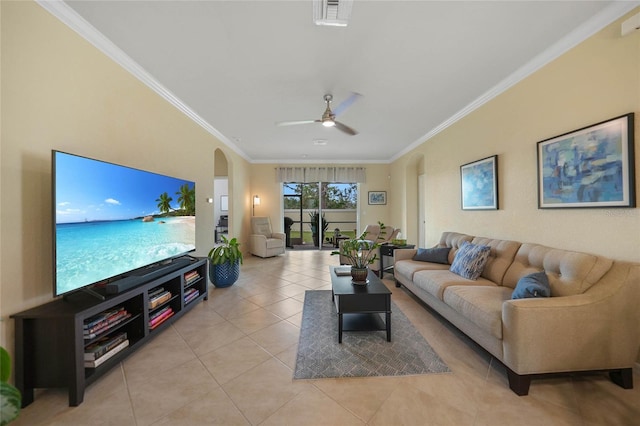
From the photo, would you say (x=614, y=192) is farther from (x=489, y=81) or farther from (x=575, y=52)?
(x=489, y=81)

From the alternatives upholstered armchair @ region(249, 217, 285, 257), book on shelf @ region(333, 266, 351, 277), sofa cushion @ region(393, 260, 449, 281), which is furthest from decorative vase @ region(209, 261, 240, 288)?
sofa cushion @ region(393, 260, 449, 281)

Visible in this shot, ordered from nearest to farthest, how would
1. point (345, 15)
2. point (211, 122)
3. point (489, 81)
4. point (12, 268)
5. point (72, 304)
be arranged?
point (12, 268), point (72, 304), point (345, 15), point (489, 81), point (211, 122)

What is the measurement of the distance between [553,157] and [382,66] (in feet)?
6.06

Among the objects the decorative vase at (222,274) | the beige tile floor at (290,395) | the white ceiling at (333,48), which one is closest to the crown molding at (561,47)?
the white ceiling at (333,48)

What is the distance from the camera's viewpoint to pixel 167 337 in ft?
7.54

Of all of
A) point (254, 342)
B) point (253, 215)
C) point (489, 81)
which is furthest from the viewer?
point (253, 215)

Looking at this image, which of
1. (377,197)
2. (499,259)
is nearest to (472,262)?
(499,259)

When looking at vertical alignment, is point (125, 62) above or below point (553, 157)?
above

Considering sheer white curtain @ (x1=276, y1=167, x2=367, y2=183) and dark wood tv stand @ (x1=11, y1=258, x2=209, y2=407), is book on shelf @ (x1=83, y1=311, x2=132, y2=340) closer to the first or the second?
dark wood tv stand @ (x1=11, y1=258, x2=209, y2=407)

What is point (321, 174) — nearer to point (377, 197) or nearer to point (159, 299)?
point (377, 197)

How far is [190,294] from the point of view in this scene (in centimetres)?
288

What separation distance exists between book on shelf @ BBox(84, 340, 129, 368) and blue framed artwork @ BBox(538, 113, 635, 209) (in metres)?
3.88

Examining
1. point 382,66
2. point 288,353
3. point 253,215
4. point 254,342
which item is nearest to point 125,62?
point 382,66

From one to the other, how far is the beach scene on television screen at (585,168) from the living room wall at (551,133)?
3.5 inches
